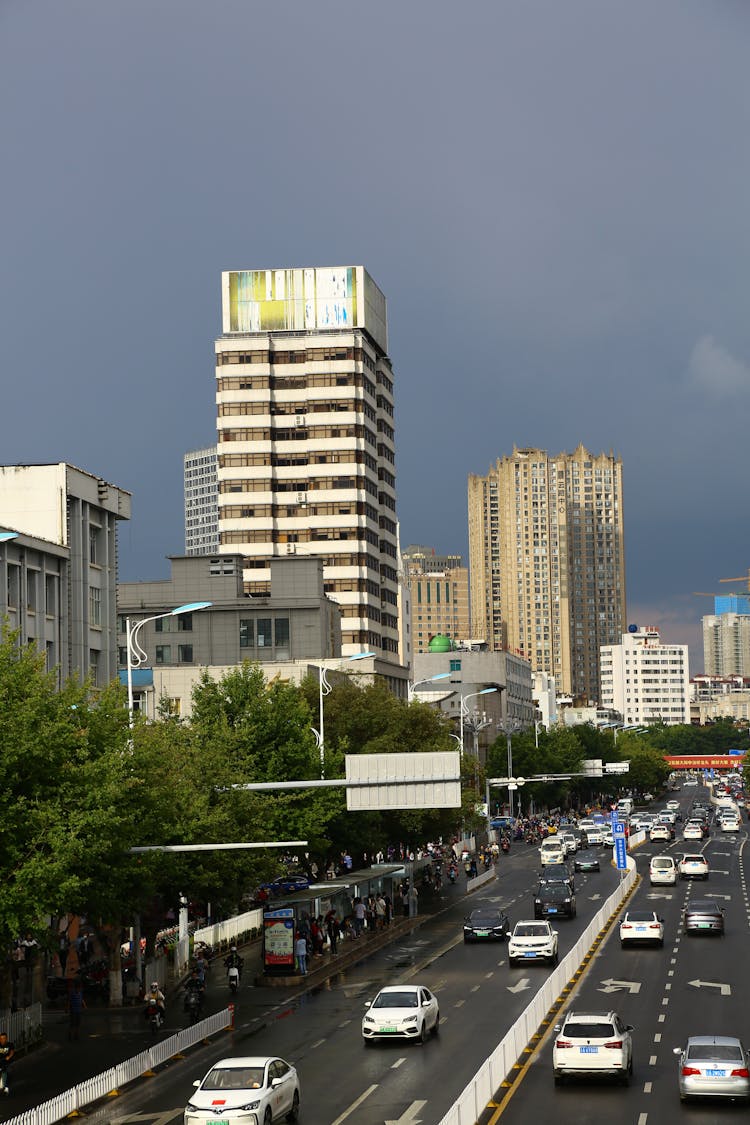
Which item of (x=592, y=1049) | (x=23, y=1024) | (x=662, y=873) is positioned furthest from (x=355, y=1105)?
(x=662, y=873)

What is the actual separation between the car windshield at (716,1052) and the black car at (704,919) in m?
32.2

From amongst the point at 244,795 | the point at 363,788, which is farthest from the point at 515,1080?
the point at 244,795

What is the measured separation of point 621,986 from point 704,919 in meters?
15.3

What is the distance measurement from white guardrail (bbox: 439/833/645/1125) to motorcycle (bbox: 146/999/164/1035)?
981cm

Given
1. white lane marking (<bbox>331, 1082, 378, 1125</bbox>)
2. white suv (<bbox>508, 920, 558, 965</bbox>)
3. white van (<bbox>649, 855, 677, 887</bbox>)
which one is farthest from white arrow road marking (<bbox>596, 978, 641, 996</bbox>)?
white van (<bbox>649, 855, 677, 887</bbox>)

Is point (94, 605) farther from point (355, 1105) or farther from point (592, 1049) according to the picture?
point (592, 1049)

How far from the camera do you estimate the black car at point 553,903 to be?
7194 cm

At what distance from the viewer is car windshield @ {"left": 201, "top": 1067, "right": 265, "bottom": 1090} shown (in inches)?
1192

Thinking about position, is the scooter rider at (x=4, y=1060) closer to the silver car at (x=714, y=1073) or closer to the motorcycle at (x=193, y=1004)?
the motorcycle at (x=193, y=1004)

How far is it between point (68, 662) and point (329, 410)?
7869 centimetres

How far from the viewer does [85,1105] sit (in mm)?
34531

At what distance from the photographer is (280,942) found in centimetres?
5572

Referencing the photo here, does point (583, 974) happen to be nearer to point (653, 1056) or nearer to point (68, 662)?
point (653, 1056)

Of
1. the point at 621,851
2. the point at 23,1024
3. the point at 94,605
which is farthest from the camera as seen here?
the point at 621,851
